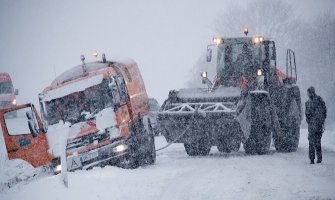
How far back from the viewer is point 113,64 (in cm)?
1386

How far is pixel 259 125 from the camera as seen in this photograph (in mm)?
13578

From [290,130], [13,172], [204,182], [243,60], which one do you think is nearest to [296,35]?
[290,130]

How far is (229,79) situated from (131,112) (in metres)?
3.67

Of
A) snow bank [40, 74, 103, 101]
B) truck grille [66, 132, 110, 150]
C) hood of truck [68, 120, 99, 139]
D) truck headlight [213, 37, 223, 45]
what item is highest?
truck headlight [213, 37, 223, 45]

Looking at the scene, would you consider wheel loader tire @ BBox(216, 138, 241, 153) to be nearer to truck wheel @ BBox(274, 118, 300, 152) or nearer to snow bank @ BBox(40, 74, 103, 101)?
truck wheel @ BBox(274, 118, 300, 152)

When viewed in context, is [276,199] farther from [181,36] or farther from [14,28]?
[14,28]

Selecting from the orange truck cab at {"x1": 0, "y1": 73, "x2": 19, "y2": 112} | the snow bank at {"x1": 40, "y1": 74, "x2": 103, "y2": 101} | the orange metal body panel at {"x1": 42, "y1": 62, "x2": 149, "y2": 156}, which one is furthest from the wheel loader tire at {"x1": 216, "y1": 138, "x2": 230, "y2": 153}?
the orange truck cab at {"x1": 0, "y1": 73, "x2": 19, "y2": 112}

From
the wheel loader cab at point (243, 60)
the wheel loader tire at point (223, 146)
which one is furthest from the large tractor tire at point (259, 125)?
the wheel loader cab at point (243, 60)

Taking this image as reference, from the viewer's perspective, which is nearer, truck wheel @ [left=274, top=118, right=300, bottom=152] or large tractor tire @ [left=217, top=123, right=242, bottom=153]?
large tractor tire @ [left=217, top=123, right=242, bottom=153]

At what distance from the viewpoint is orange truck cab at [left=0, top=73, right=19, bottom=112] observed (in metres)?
32.7

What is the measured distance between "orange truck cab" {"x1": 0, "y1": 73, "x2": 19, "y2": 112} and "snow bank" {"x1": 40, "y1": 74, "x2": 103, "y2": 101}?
21415 millimetres

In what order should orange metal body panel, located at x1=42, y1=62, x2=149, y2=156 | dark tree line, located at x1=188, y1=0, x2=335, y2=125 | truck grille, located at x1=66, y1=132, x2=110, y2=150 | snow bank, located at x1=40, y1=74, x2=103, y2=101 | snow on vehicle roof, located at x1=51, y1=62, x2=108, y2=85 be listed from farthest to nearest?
dark tree line, located at x1=188, y1=0, x2=335, y2=125
snow on vehicle roof, located at x1=51, y1=62, x2=108, y2=85
snow bank, located at x1=40, y1=74, x2=103, y2=101
orange metal body panel, located at x1=42, y1=62, x2=149, y2=156
truck grille, located at x1=66, y1=132, x2=110, y2=150

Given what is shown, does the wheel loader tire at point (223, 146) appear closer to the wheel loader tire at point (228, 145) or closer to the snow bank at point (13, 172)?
the wheel loader tire at point (228, 145)

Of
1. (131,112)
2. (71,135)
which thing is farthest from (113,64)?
(71,135)
